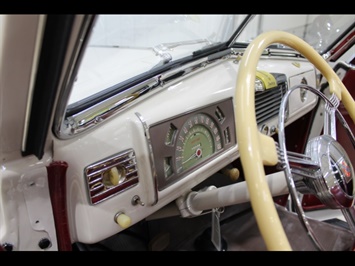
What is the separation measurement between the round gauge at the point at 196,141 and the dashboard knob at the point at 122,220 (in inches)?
8.1

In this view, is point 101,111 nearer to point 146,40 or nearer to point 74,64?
point 74,64

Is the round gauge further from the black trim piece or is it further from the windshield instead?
the black trim piece

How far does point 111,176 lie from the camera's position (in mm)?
723

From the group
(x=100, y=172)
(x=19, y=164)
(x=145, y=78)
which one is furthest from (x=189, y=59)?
(x=19, y=164)

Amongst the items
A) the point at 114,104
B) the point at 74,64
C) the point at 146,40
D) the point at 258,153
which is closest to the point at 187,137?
the point at 114,104

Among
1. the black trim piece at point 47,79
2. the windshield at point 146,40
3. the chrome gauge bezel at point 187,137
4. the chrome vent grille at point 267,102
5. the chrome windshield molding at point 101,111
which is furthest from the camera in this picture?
the chrome vent grille at point 267,102

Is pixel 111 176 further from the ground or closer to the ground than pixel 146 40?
closer to the ground

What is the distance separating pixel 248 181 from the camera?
1.77 feet

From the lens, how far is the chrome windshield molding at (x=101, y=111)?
0.66 metres

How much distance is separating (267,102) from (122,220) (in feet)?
2.45

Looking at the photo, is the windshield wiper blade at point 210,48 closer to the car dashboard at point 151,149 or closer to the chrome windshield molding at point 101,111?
the car dashboard at point 151,149

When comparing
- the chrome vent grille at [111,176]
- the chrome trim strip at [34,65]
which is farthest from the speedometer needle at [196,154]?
the chrome trim strip at [34,65]

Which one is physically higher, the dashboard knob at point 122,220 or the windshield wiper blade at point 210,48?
the windshield wiper blade at point 210,48

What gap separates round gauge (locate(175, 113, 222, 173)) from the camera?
87cm
